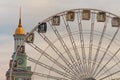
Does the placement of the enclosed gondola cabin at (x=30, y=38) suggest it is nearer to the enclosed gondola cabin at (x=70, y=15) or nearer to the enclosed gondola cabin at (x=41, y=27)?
the enclosed gondola cabin at (x=41, y=27)

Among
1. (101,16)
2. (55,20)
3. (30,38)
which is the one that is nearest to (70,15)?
(55,20)

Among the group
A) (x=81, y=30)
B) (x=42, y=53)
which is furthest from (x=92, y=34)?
(x=42, y=53)

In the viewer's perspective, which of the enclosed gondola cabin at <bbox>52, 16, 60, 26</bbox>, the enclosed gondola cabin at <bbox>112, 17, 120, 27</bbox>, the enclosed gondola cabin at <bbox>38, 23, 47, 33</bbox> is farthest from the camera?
the enclosed gondola cabin at <bbox>112, 17, 120, 27</bbox>

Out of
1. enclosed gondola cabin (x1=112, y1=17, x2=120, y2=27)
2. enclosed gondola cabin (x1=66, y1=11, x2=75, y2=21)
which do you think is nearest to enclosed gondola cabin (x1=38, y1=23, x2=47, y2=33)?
enclosed gondola cabin (x1=66, y1=11, x2=75, y2=21)

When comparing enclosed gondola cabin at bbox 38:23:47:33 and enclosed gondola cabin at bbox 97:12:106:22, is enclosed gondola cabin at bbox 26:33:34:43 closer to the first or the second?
enclosed gondola cabin at bbox 38:23:47:33

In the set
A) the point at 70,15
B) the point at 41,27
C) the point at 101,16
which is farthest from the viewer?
the point at 101,16

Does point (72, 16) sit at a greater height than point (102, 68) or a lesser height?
greater

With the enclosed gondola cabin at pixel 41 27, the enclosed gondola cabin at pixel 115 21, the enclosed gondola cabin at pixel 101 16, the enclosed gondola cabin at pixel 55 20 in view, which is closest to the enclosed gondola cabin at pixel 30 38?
the enclosed gondola cabin at pixel 41 27

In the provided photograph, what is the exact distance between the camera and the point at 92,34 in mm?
85188

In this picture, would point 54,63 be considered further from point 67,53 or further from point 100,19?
point 100,19

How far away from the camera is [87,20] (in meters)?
86.1

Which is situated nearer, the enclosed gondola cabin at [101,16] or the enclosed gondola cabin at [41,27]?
the enclosed gondola cabin at [41,27]

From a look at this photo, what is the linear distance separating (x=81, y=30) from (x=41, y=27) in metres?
4.97

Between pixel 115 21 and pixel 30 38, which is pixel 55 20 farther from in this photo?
pixel 115 21
